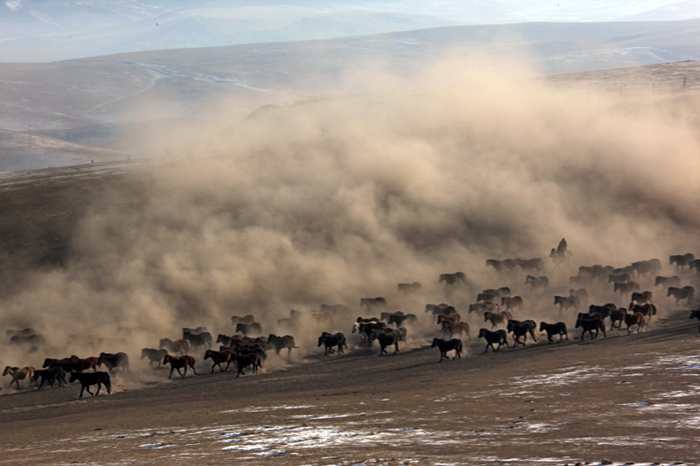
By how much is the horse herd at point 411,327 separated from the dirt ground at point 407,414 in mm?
888

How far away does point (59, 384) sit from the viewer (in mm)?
24672

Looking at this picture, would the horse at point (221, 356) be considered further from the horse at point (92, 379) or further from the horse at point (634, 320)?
the horse at point (634, 320)

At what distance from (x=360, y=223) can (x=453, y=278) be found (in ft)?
35.8

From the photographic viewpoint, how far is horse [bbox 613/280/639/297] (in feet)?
105

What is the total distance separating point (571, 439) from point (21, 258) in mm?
38740

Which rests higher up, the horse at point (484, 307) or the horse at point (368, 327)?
the horse at point (484, 307)

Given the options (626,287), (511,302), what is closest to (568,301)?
(511,302)

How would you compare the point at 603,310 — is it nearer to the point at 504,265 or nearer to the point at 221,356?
the point at 504,265

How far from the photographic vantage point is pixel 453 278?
37.9m

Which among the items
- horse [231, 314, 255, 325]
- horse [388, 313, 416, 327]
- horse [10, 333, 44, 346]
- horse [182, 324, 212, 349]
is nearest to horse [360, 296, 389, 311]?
horse [388, 313, 416, 327]

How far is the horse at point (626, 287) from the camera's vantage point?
105 ft

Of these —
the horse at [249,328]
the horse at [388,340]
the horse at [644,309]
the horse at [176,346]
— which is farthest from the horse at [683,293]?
the horse at [176,346]

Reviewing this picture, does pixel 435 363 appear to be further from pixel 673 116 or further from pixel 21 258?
pixel 673 116

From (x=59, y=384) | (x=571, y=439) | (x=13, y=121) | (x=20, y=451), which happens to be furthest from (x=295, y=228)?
(x=13, y=121)
